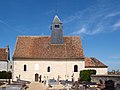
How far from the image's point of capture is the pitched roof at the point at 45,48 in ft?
150

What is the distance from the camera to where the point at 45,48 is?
1849 inches

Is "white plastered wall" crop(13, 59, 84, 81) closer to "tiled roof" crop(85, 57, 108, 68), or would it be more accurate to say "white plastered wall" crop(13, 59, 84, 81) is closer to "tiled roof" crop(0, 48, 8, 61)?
"tiled roof" crop(85, 57, 108, 68)

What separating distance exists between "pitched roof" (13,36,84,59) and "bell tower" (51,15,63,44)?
31.7 inches

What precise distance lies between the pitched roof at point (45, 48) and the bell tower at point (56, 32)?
2.64ft

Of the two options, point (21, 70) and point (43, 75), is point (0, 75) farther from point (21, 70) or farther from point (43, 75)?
point (43, 75)

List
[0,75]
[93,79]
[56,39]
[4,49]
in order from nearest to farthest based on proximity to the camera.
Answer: [93,79] < [0,75] < [56,39] < [4,49]

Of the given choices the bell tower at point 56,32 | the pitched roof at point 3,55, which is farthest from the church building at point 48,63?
the pitched roof at point 3,55

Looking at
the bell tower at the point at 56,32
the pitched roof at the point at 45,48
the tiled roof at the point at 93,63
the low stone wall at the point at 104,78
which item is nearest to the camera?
the low stone wall at the point at 104,78

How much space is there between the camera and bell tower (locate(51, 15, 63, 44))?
48250 millimetres

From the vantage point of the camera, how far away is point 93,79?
38.7 metres

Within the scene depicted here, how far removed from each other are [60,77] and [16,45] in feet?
33.0

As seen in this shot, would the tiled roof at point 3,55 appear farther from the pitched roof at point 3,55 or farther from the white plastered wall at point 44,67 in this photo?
the white plastered wall at point 44,67

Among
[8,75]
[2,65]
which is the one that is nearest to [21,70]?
[8,75]

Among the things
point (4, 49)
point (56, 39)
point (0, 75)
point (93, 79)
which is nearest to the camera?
point (93, 79)
